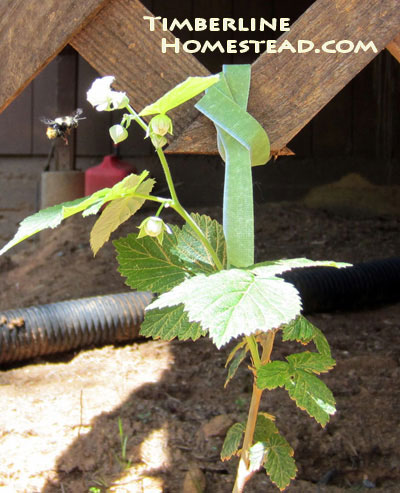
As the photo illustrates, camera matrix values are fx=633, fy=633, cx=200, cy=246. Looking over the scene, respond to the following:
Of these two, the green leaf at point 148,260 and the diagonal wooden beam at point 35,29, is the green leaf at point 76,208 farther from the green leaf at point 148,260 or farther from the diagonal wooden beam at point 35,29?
the diagonal wooden beam at point 35,29

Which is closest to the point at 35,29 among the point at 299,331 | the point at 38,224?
the point at 38,224

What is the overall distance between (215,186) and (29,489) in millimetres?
2807

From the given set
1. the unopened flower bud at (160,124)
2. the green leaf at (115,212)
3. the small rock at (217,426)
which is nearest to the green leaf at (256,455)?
the green leaf at (115,212)

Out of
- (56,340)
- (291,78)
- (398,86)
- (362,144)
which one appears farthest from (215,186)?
(291,78)

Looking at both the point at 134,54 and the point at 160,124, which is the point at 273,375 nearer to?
the point at 160,124

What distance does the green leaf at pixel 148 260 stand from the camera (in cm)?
89

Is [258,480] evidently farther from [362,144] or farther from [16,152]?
[16,152]

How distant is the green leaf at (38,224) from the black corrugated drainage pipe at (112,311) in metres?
1.74

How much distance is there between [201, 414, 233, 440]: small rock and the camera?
1769mm

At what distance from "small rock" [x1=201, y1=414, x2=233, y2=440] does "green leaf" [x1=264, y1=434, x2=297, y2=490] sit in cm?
82

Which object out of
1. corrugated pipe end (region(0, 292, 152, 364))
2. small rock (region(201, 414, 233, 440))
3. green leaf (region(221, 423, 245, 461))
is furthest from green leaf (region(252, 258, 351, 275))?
corrugated pipe end (region(0, 292, 152, 364))

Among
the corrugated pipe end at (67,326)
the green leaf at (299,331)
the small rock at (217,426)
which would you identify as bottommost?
the small rock at (217,426)

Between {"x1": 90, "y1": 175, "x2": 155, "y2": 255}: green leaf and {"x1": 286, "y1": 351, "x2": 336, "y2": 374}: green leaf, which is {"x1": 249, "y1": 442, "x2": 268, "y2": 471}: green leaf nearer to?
{"x1": 286, "y1": 351, "x2": 336, "y2": 374}: green leaf

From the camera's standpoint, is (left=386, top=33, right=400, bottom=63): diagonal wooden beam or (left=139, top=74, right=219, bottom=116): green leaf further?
(left=386, top=33, right=400, bottom=63): diagonal wooden beam
